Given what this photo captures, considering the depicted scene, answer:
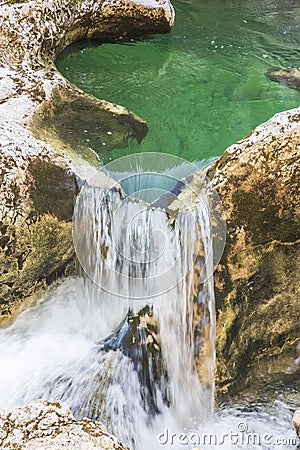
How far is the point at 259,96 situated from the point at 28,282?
13.7 feet

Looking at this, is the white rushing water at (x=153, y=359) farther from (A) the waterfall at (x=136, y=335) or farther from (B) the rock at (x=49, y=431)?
(B) the rock at (x=49, y=431)

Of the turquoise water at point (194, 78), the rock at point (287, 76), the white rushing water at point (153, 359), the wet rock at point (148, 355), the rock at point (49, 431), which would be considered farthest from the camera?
the rock at point (287, 76)

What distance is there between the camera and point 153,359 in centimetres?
409

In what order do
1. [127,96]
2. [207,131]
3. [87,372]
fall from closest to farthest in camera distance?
[87,372] → [207,131] → [127,96]

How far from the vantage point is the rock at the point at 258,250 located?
161 inches

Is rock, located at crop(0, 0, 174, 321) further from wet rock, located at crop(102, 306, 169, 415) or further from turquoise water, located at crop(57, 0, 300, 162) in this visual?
wet rock, located at crop(102, 306, 169, 415)

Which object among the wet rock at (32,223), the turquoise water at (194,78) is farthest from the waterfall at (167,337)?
the turquoise water at (194,78)

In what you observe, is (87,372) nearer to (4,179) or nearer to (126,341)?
(126,341)

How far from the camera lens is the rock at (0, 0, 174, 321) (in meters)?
4.48

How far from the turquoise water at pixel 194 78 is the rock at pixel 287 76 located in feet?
0.37

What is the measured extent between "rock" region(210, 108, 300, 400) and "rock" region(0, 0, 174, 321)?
1.34 metres

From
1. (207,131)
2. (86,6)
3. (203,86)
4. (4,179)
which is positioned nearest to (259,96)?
(203,86)

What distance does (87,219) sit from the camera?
4.62 m

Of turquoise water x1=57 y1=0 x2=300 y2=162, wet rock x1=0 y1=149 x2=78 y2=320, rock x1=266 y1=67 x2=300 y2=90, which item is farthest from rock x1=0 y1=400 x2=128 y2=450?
rock x1=266 y1=67 x2=300 y2=90
